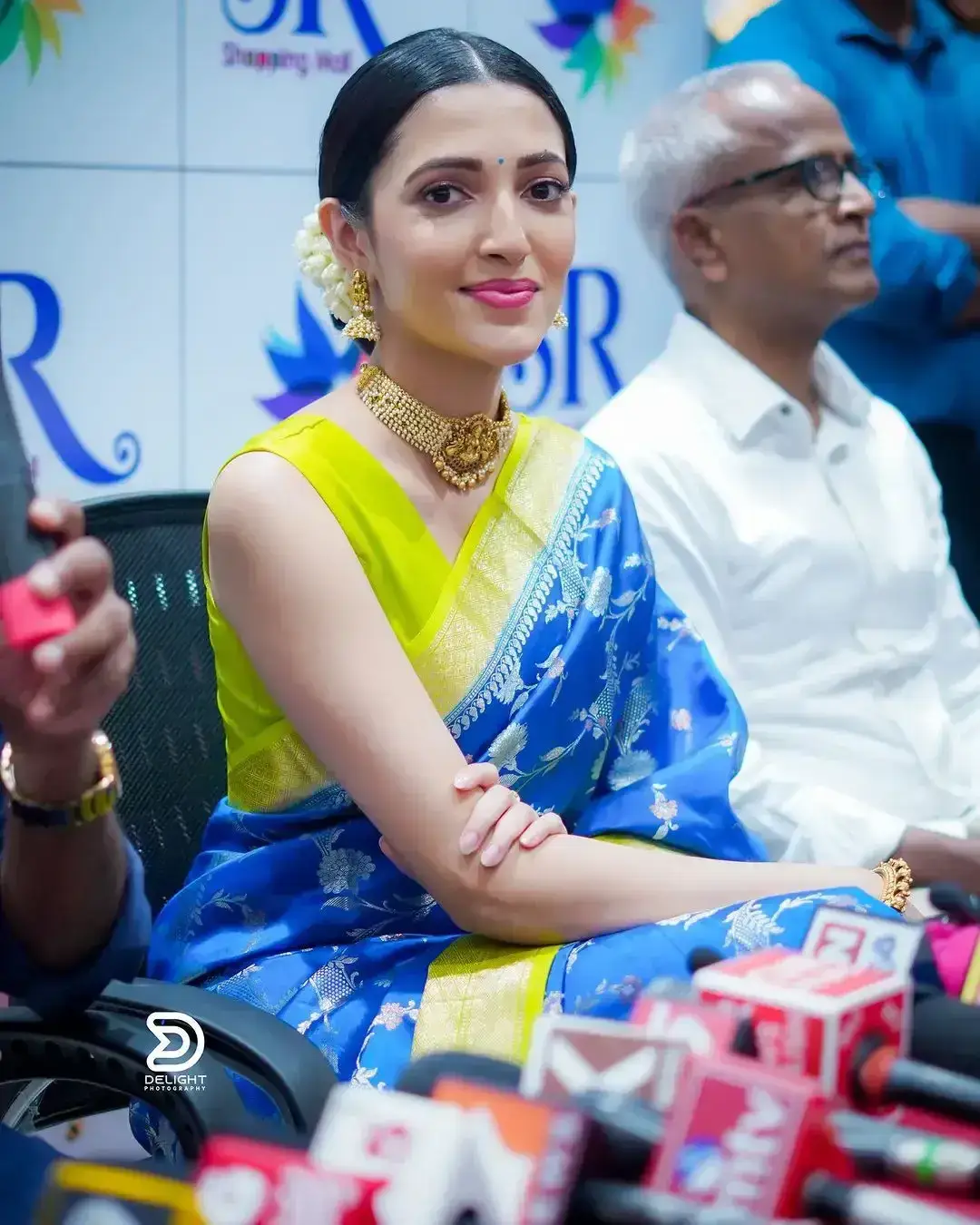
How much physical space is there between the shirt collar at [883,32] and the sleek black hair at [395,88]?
1.13 m

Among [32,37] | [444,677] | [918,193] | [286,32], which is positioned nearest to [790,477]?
[918,193]

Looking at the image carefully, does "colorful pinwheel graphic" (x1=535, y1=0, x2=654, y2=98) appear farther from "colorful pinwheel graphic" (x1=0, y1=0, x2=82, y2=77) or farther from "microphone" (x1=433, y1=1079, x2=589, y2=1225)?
"microphone" (x1=433, y1=1079, x2=589, y2=1225)

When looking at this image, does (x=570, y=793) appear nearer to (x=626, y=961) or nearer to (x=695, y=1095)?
(x=626, y=961)

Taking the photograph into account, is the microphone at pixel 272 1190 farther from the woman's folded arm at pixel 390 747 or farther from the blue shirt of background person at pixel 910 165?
the blue shirt of background person at pixel 910 165

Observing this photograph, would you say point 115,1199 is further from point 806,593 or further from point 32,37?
point 32,37

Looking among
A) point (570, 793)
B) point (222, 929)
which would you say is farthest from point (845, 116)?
point (222, 929)

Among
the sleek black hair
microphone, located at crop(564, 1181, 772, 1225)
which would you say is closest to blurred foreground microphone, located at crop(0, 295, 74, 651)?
microphone, located at crop(564, 1181, 772, 1225)

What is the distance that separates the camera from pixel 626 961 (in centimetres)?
112

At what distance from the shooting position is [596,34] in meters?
2.55

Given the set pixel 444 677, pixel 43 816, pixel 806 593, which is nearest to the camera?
pixel 43 816

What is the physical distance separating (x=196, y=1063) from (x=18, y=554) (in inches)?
14.9

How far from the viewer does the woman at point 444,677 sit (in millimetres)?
1166

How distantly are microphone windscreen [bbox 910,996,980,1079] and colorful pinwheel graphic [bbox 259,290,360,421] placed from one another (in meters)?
1.88

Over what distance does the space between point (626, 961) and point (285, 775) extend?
1.05ft
